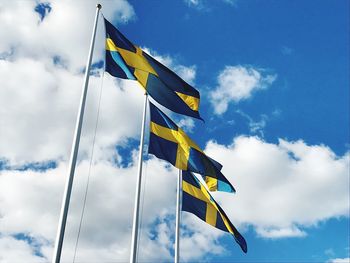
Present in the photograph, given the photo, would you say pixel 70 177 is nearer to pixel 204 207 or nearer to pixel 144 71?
pixel 144 71

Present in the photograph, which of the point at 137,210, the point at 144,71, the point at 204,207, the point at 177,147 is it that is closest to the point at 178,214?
the point at 204,207

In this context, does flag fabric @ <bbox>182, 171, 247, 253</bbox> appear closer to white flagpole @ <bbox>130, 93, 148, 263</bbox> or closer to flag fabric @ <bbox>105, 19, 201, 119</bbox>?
flag fabric @ <bbox>105, 19, 201, 119</bbox>

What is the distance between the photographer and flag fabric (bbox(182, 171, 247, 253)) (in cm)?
1992

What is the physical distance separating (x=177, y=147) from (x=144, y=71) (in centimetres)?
380

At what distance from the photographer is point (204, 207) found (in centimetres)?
2009

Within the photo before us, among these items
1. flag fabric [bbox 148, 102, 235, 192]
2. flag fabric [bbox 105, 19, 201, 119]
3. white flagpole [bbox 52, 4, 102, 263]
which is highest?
flag fabric [bbox 105, 19, 201, 119]

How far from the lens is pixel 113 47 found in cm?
1495

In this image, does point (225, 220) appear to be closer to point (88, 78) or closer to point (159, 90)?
point (159, 90)

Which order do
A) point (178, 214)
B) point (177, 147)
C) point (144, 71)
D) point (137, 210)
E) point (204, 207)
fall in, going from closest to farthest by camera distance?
point (137, 210)
point (144, 71)
point (177, 147)
point (178, 214)
point (204, 207)

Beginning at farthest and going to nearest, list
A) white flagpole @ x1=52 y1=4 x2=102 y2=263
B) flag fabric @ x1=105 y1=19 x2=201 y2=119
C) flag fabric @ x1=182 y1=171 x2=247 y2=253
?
flag fabric @ x1=182 y1=171 x2=247 y2=253, flag fabric @ x1=105 y1=19 x2=201 y2=119, white flagpole @ x1=52 y1=4 x2=102 y2=263

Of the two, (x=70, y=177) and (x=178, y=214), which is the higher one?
(x=178, y=214)

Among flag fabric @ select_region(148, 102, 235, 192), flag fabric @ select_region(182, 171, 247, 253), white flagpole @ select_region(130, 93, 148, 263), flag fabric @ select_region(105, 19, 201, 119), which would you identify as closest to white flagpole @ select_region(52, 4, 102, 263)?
flag fabric @ select_region(105, 19, 201, 119)

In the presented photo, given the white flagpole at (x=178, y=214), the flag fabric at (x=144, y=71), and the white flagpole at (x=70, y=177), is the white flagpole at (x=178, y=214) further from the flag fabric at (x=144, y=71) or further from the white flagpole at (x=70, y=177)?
the white flagpole at (x=70, y=177)

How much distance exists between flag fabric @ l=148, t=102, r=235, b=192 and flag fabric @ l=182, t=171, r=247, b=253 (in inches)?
98.3
